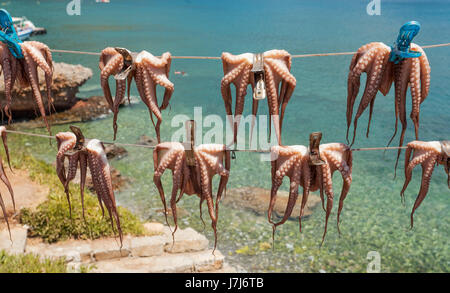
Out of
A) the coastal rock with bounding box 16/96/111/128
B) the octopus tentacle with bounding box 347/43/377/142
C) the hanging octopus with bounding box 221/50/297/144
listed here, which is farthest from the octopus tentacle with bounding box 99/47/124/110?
the coastal rock with bounding box 16/96/111/128

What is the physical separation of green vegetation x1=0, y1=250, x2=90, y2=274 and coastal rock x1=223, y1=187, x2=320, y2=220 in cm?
605

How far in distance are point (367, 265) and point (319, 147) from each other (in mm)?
7858

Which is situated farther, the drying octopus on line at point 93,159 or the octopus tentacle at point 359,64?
the drying octopus on line at point 93,159

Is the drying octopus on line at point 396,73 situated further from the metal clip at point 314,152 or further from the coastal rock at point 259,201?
the coastal rock at point 259,201

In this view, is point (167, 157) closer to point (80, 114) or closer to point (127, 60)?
point (127, 60)

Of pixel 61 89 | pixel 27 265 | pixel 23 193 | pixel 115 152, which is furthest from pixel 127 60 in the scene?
pixel 61 89

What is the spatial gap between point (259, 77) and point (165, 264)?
5562 millimetres

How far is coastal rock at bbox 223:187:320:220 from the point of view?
11344 mm

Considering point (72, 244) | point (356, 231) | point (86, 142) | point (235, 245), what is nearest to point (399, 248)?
point (356, 231)

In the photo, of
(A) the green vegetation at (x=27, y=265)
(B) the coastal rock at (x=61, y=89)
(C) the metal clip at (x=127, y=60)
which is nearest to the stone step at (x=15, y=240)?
(A) the green vegetation at (x=27, y=265)

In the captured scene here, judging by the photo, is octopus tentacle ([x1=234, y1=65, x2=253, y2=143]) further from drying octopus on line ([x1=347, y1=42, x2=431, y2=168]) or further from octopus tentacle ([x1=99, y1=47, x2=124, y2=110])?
octopus tentacle ([x1=99, y1=47, x2=124, y2=110])

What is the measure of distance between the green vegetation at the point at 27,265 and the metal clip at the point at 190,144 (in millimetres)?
4080

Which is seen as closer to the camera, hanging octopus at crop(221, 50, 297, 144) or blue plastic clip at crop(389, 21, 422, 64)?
blue plastic clip at crop(389, 21, 422, 64)

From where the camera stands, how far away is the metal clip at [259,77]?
3.00 m
